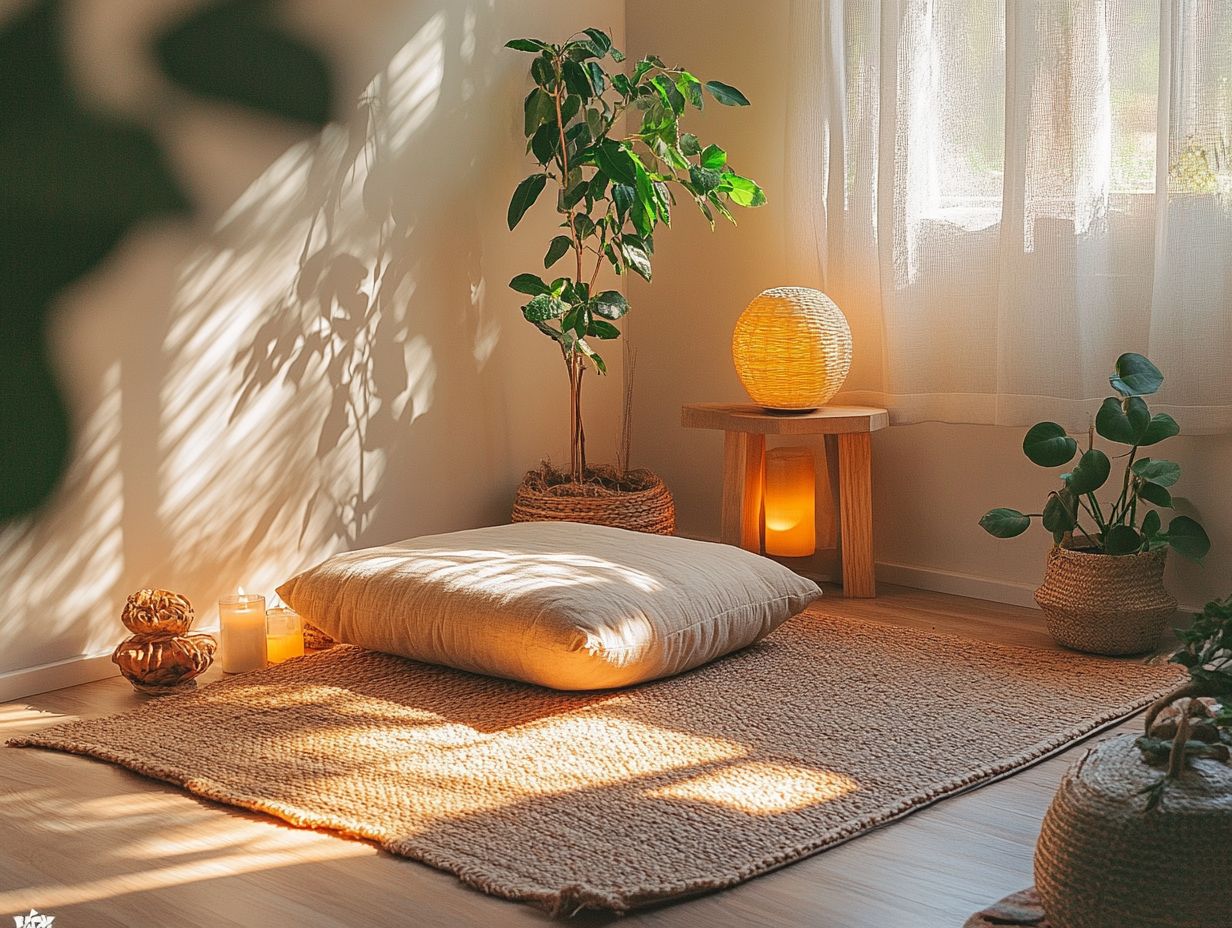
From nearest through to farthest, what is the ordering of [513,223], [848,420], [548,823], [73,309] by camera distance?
[548,823], [73,309], [848,420], [513,223]

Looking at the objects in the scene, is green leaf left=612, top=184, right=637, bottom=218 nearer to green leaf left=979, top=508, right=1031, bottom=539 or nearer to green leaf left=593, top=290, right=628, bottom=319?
green leaf left=593, top=290, right=628, bottom=319

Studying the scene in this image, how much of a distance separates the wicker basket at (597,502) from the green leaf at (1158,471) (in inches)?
43.0

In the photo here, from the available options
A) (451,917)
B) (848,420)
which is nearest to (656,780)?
(451,917)

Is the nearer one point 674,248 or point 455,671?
point 455,671

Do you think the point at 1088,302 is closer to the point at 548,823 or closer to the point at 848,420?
the point at 848,420

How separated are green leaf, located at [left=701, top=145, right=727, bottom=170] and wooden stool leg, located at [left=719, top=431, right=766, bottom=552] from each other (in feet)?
2.05

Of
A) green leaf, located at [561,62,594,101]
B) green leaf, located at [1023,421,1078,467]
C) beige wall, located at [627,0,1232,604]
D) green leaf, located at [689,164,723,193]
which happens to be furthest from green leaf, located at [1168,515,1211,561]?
green leaf, located at [561,62,594,101]

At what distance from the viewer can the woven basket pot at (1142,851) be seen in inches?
52.6

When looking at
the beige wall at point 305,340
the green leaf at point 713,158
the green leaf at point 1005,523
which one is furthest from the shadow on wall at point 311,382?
the green leaf at point 1005,523

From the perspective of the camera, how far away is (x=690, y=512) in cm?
369

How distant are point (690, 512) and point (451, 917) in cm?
215

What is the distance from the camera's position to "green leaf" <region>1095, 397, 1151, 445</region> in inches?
101

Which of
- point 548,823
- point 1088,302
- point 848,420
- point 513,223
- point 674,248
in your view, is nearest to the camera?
point 548,823

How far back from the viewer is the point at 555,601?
2.34 meters
